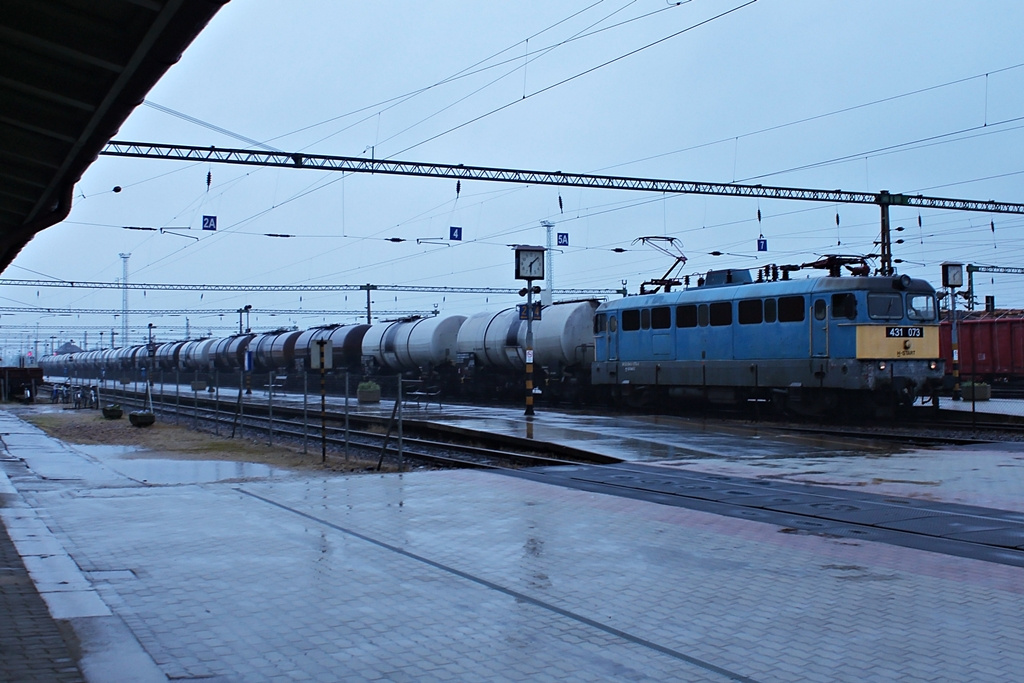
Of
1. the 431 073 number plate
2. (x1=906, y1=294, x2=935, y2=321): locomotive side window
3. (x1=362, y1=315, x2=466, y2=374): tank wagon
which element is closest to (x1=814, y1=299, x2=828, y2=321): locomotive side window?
the 431 073 number plate

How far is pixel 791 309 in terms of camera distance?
22.9m

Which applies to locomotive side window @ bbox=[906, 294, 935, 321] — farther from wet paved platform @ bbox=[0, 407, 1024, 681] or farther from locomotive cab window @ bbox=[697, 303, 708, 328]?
wet paved platform @ bbox=[0, 407, 1024, 681]

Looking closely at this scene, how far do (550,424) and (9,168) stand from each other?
49.5 ft

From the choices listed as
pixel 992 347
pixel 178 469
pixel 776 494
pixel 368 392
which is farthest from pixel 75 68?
pixel 992 347

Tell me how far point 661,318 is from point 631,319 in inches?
56.0

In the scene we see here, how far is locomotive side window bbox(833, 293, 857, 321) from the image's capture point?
2161 centimetres

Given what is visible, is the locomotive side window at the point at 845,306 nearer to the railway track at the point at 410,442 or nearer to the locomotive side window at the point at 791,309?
the locomotive side window at the point at 791,309

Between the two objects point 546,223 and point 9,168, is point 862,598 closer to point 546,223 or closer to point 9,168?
point 9,168

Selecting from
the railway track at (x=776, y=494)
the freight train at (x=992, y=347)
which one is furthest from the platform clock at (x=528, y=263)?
the freight train at (x=992, y=347)

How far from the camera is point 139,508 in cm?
1125

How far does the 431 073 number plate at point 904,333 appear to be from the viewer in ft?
71.5

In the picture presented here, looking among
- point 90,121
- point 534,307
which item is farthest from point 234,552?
point 534,307

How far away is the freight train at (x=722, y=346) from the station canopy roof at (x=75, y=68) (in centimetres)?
886

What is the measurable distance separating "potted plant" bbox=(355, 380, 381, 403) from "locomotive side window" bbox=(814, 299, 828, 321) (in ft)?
67.6
